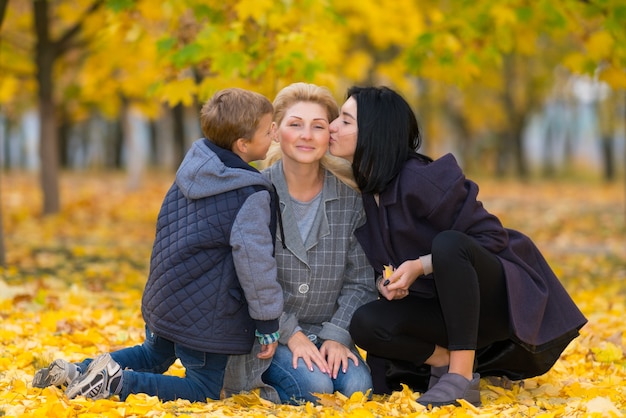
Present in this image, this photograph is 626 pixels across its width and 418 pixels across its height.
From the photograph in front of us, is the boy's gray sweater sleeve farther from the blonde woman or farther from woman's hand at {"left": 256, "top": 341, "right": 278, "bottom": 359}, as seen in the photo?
the blonde woman

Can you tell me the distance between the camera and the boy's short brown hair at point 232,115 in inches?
143

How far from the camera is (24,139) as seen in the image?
132 feet

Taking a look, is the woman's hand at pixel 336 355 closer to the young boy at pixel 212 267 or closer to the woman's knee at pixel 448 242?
the young boy at pixel 212 267

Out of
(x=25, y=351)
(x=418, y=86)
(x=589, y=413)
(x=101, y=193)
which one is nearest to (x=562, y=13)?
(x=589, y=413)

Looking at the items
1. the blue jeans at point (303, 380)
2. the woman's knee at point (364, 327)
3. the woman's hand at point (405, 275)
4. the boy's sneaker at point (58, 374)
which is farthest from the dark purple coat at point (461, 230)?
the boy's sneaker at point (58, 374)

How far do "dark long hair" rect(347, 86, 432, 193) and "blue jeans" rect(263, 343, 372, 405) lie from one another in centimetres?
87

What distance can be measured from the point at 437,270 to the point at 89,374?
1570 mm

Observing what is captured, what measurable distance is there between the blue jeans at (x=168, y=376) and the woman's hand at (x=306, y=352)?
0.32m

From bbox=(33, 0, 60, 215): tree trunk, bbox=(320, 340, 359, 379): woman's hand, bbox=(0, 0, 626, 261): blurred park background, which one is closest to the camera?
bbox=(320, 340, 359, 379): woman's hand

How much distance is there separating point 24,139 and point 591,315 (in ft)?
124

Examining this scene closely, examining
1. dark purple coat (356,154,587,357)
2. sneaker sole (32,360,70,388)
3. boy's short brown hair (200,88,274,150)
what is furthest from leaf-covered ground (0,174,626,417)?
boy's short brown hair (200,88,274,150)

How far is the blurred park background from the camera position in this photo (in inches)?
248

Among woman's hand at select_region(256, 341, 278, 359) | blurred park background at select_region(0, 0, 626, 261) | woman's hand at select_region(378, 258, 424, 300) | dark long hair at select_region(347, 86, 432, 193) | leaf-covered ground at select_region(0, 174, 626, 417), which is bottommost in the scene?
leaf-covered ground at select_region(0, 174, 626, 417)

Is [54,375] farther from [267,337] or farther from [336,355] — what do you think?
[336,355]
